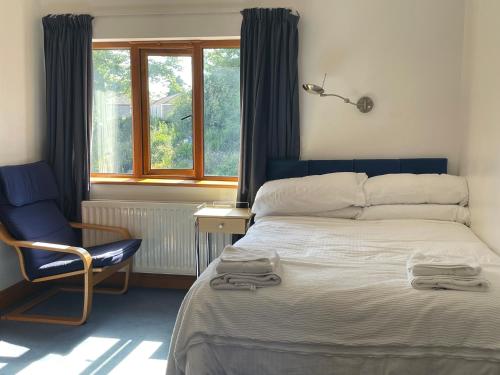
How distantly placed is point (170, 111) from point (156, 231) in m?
1.00

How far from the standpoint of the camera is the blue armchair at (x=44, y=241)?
10.9 feet

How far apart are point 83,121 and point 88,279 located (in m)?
1.35

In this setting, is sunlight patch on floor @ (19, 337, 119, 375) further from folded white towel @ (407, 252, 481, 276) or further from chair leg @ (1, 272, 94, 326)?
folded white towel @ (407, 252, 481, 276)

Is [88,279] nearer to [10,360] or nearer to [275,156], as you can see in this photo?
[10,360]

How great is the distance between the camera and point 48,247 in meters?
3.30

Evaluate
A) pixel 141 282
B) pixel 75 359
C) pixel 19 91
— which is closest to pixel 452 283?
pixel 75 359

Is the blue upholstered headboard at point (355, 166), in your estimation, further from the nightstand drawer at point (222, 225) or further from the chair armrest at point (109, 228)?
the chair armrest at point (109, 228)

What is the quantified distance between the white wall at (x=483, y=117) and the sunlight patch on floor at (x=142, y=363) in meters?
1.95

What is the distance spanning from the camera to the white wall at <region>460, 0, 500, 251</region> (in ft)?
9.08

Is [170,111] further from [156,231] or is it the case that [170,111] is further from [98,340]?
[98,340]

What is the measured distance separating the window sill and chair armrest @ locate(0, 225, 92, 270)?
0.83 meters

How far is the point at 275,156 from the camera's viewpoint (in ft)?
12.4

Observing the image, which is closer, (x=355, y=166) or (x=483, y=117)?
(x=483, y=117)

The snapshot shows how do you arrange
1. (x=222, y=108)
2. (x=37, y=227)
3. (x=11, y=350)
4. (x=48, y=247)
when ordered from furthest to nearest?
(x=222, y=108) → (x=37, y=227) → (x=48, y=247) → (x=11, y=350)
